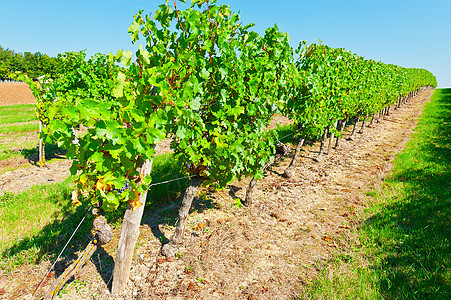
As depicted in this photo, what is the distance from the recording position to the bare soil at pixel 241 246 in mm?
3569

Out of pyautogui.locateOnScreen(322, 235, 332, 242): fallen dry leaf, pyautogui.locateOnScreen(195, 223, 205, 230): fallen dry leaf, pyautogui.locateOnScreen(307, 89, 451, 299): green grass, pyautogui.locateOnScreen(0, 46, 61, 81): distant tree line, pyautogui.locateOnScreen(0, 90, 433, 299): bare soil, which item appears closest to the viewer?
pyautogui.locateOnScreen(307, 89, 451, 299): green grass

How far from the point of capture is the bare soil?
11.7ft

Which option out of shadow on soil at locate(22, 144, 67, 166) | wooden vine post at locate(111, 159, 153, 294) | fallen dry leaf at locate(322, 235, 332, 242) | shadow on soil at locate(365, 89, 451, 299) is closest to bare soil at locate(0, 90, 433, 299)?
fallen dry leaf at locate(322, 235, 332, 242)

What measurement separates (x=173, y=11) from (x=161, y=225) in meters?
4.07

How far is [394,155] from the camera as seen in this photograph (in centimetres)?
1006

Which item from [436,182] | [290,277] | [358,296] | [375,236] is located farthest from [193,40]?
[436,182]

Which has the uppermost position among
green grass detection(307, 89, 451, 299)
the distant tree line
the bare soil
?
the distant tree line

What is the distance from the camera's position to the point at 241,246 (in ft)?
14.9

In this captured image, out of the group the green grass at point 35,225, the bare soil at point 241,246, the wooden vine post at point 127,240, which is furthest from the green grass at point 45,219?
the wooden vine post at point 127,240

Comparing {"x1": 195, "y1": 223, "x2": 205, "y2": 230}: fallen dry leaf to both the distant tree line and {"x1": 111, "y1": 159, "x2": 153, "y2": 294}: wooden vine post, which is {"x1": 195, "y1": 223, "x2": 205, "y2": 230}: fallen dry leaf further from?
the distant tree line

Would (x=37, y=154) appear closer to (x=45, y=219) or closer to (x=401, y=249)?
(x=45, y=219)

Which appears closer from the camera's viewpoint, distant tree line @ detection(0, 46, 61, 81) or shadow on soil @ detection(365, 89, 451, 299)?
shadow on soil @ detection(365, 89, 451, 299)

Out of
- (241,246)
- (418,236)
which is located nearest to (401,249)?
(418,236)

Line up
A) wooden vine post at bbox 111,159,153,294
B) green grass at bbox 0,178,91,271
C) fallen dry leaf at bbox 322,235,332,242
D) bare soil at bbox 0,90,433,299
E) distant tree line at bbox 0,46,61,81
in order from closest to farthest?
1. wooden vine post at bbox 111,159,153,294
2. bare soil at bbox 0,90,433,299
3. green grass at bbox 0,178,91,271
4. fallen dry leaf at bbox 322,235,332,242
5. distant tree line at bbox 0,46,61,81
